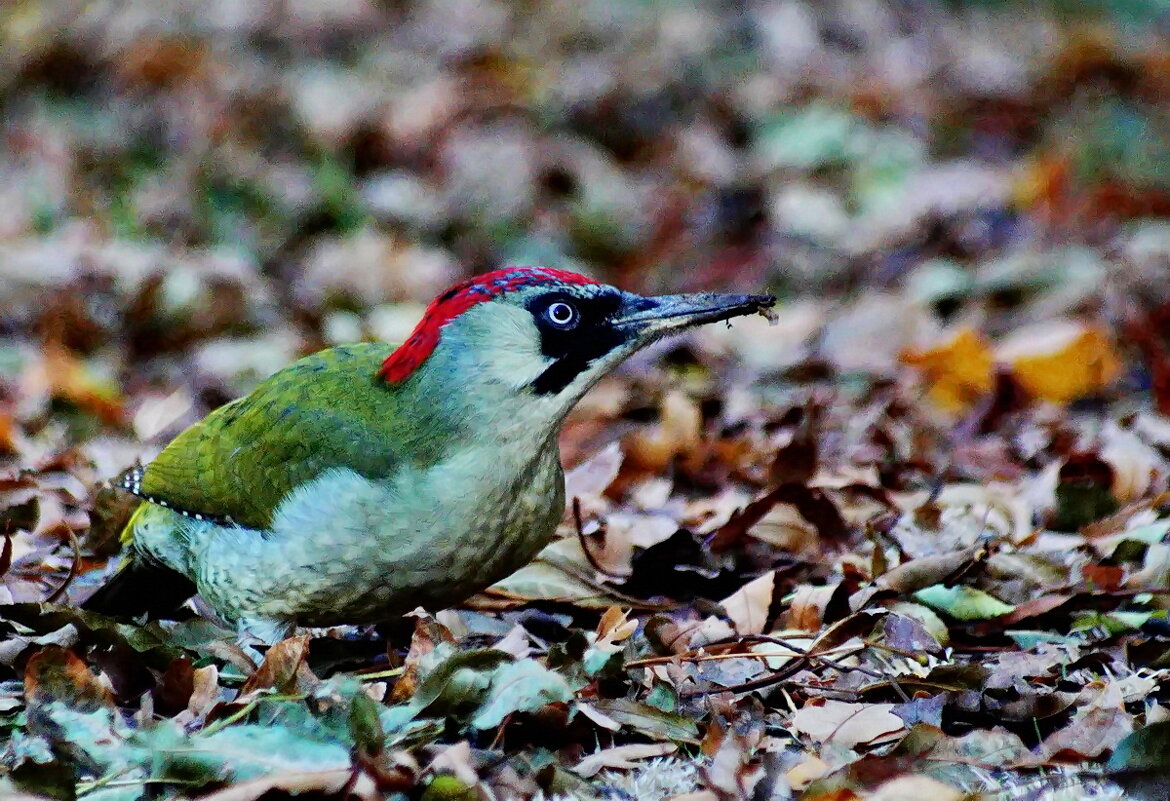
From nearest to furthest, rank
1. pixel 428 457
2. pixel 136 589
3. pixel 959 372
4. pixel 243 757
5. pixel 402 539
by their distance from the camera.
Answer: pixel 243 757
pixel 402 539
pixel 428 457
pixel 136 589
pixel 959 372

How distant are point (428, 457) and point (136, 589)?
111 centimetres

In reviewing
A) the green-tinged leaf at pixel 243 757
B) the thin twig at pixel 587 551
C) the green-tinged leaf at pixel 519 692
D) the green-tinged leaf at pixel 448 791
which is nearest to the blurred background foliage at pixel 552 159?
the thin twig at pixel 587 551

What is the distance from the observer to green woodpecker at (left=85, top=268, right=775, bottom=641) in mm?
3787

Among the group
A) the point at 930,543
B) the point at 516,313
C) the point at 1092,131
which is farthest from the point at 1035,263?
the point at 516,313

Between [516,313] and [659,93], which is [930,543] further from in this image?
[659,93]

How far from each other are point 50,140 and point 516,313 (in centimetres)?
772

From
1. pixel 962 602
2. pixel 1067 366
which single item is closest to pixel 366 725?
pixel 962 602

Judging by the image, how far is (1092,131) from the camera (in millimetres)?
10242

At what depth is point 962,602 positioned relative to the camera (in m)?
4.09

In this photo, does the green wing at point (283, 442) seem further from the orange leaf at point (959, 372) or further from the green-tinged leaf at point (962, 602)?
the orange leaf at point (959, 372)

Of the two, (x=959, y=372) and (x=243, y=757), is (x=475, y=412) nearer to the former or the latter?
(x=243, y=757)

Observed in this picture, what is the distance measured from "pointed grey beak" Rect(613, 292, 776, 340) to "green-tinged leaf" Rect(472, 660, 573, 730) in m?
1.00

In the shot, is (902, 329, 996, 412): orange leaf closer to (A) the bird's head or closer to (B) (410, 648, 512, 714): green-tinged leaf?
(A) the bird's head

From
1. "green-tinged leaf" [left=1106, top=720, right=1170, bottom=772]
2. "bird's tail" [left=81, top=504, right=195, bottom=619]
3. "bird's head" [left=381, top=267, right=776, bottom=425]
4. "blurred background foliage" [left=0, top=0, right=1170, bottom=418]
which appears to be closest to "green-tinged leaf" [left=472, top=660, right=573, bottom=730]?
"bird's head" [left=381, top=267, right=776, bottom=425]
